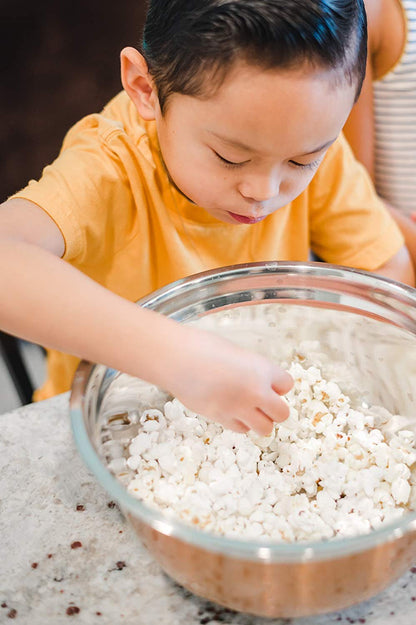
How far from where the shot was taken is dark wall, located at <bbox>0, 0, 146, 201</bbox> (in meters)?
1.20

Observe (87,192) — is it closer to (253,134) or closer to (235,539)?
(253,134)

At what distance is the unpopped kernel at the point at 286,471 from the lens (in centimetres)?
60

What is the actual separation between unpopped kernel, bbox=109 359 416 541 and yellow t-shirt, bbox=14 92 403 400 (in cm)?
30

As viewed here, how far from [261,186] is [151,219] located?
0.32m

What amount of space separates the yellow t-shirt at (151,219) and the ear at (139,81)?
0.12 metres

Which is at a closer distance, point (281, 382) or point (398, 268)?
point (281, 382)

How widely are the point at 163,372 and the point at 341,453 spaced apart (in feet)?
0.76

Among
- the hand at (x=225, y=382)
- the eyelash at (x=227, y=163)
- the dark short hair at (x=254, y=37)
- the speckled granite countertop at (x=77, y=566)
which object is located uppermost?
the dark short hair at (x=254, y=37)

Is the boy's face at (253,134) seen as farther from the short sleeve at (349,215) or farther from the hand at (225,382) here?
the short sleeve at (349,215)

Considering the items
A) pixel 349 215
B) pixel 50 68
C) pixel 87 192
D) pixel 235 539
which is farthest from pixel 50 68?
pixel 235 539

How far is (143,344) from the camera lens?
0.57 meters

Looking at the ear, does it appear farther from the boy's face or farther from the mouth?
the mouth

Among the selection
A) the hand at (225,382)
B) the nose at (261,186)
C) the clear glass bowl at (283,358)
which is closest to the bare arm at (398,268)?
the clear glass bowl at (283,358)

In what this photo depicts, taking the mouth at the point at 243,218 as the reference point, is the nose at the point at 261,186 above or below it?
above
